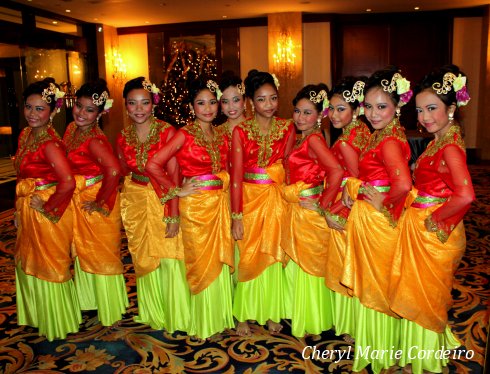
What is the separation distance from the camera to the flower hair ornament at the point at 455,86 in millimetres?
2408

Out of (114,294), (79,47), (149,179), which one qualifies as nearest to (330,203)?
(149,179)

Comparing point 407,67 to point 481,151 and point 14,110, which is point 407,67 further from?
point 14,110

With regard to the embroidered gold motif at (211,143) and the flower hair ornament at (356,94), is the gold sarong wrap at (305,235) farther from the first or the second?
the flower hair ornament at (356,94)

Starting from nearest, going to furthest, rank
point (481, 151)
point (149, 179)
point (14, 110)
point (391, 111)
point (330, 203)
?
point (391, 111), point (330, 203), point (149, 179), point (14, 110), point (481, 151)

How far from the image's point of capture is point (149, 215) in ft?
10.9

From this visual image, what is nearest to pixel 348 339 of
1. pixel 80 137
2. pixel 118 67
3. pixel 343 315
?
pixel 343 315

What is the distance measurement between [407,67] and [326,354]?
10.2 m

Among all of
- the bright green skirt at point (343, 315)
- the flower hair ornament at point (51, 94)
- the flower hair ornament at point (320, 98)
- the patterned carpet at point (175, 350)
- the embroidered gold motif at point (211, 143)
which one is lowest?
the patterned carpet at point (175, 350)

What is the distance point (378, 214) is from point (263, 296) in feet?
3.70

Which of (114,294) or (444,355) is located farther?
(114,294)

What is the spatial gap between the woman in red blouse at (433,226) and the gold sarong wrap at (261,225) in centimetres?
91

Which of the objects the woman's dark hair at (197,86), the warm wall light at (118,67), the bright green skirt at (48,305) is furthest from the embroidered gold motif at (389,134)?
the warm wall light at (118,67)

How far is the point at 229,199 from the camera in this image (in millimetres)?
3326

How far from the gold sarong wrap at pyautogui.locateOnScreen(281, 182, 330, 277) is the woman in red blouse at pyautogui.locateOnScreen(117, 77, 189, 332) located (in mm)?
794
